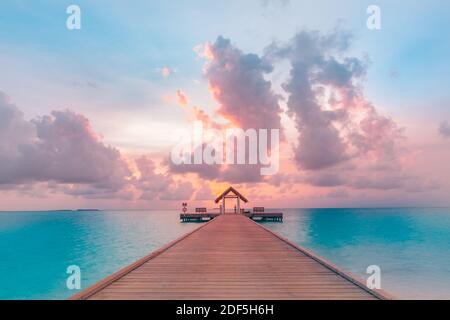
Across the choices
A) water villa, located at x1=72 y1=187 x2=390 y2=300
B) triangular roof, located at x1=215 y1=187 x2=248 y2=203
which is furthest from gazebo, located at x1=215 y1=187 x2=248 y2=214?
water villa, located at x1=72 y1=187 x2=390 y2=300

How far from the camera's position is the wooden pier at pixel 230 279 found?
5.31 m

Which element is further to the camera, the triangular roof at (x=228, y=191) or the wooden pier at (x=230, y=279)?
the triangular roof at (x=228, y=191)

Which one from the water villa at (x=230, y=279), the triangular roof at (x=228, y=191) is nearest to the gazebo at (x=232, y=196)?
the triangular roof at (x=228, y=191)

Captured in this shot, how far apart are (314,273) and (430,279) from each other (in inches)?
756

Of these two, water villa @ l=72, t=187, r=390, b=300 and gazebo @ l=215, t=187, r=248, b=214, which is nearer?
water villa @ l=72, t=187, r=390, b=300

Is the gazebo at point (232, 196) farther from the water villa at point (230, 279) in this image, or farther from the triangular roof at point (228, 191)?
the water villa at point (230, 279)

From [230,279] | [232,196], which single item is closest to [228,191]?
[232,196]

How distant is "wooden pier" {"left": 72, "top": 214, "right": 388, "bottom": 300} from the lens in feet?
17.4

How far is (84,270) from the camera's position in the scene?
23.9 m

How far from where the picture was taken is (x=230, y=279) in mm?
6309

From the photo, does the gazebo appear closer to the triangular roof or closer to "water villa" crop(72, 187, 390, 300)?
the triangular roof

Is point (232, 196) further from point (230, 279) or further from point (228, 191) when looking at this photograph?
point (230, 279)
